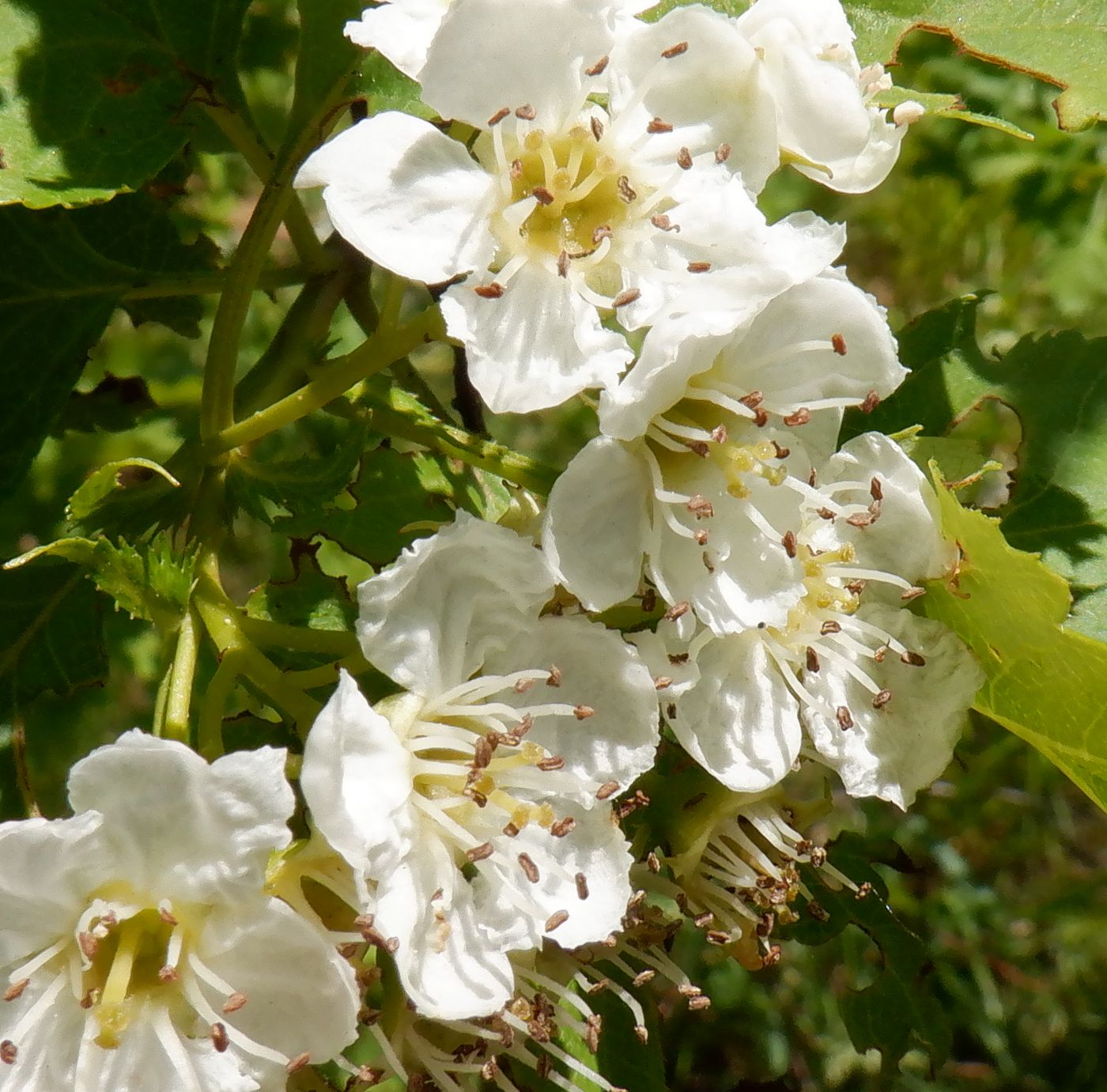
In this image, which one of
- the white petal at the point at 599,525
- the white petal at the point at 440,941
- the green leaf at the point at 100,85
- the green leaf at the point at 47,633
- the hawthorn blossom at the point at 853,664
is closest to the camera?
the white petal at the point at 440,941

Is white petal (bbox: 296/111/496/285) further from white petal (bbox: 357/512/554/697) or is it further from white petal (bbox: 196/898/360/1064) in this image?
white petal (bbox: 196/898/360/1064)

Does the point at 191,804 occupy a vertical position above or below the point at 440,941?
above

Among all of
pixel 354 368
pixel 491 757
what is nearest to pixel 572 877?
pixel 491 757

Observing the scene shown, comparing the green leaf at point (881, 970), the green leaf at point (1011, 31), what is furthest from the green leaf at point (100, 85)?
the green leaf at point (881, 970)

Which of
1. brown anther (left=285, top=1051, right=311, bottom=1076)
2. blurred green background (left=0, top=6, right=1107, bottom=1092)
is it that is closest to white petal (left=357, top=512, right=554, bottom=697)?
brown anther (left=285, top=1051, right=311, bottom=1076)

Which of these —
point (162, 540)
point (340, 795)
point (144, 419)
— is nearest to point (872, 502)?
point (340, 795)

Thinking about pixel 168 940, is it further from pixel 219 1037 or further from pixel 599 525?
pixel 599 525

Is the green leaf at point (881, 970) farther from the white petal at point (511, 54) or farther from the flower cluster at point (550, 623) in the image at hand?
the white petal at point (511, 54)
